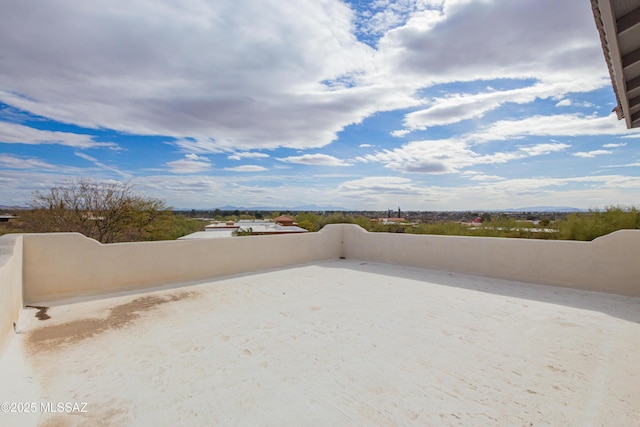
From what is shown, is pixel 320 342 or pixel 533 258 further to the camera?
pixel 533 258

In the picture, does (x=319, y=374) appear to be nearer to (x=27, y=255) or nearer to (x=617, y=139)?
(x=27, y=255)

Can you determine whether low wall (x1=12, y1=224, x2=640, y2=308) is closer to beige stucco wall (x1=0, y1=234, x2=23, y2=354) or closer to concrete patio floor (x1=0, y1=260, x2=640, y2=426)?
beige stucco wall (x1=0, y1=234, x2=23, y2=354)

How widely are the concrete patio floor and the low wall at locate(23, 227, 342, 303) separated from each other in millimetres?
419

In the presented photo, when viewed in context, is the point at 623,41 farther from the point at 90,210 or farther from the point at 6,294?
the point at 90,210

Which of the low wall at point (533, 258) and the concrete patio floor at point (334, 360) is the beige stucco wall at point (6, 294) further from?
the low wall at point (533, 258)

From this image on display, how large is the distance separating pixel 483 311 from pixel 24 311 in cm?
631

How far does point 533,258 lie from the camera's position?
18.4ft

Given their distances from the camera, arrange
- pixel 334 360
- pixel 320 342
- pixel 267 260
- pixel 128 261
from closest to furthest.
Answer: pixel 334 360
pixel 320 342
pixel 128 261
pixel 267 260

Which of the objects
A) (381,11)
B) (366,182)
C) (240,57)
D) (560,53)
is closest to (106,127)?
(240,57)

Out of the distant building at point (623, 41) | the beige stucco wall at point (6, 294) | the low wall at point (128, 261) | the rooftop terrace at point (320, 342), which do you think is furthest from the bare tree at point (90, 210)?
the distant building at point (623, 41)

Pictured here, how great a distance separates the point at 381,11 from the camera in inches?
244

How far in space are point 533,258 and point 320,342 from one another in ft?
15.7

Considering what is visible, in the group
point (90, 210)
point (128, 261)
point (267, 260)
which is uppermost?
point (90, 210)


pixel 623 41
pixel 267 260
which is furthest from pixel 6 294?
pixel 623 41
